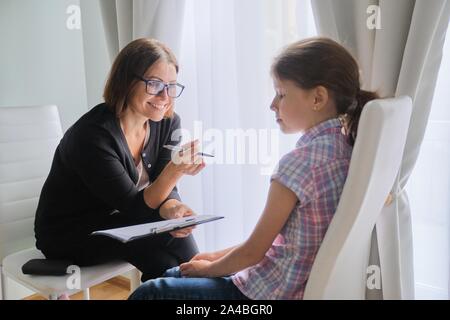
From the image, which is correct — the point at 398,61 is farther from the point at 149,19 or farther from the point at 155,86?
the point at 149,19

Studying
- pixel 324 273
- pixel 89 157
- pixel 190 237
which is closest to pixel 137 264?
pixel 190 237

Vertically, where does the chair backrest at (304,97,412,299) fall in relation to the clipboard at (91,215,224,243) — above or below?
above

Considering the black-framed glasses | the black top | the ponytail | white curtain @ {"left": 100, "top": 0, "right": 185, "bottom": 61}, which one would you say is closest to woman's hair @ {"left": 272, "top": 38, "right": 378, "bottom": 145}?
the ponytail

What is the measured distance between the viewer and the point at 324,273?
0.79m

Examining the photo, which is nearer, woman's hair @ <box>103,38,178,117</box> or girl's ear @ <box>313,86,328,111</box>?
girl's ear @ <box>313,86,328,111</box>

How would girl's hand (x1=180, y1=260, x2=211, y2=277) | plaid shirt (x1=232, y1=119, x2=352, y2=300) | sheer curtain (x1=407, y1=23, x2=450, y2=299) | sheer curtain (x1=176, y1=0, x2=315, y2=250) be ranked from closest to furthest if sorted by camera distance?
plaid shirt (x1=232, y1=119, x2=352, y2=300), girl's hand (x1=180, y1=260, x2=211, y2=277), sheer curtain (x1=407, y1=23, x2=450, y2=299), sheer curtain (x1=176, y1=0, x2=315, y2=250)

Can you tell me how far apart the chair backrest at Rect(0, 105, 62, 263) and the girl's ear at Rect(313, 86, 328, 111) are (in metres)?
1.11

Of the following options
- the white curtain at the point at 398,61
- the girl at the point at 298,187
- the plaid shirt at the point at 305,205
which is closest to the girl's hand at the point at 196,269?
the girl at the point at 298,187

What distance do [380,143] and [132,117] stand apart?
88cm

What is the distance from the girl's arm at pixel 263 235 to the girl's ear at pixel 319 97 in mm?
213

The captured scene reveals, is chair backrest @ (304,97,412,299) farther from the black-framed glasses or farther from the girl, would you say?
the black-framed glasses

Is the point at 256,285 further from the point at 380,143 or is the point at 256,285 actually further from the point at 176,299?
the point at 380,143

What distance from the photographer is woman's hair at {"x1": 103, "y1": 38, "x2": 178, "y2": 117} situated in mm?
1323

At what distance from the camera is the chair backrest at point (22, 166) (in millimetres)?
1531
